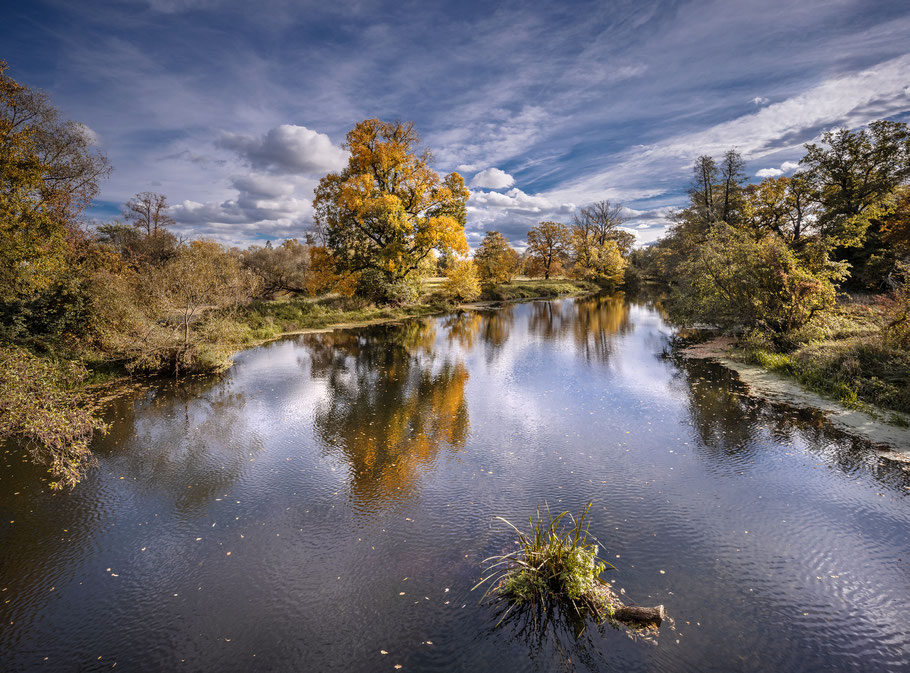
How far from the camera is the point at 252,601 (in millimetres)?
5055

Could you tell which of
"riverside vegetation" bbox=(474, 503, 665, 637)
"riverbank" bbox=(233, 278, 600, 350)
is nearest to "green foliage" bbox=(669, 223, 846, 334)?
"riverside vegetation" bbox=(474, 503, 665, 637)

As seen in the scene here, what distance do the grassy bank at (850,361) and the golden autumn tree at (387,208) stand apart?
2059 centimetres

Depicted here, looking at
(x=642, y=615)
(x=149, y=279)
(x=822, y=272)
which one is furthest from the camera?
(x=149, y=279)

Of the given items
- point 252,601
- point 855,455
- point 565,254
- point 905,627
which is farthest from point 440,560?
point 565,254

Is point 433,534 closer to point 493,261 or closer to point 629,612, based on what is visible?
point 629,612

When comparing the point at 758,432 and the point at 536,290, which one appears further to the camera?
the point at 536,290

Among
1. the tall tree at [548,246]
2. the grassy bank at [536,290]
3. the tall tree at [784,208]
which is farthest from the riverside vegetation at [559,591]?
the tall tree at [548,246]

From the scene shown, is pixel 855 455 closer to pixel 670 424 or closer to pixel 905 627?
pixel 670 424

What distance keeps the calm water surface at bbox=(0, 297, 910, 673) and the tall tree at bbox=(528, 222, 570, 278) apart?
5515 centimetres

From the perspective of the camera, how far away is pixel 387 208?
27.2 meters

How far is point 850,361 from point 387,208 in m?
24.5

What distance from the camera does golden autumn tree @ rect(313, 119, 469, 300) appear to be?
27.6m

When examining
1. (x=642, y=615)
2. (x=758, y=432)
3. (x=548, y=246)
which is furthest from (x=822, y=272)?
(x=548, y=246)

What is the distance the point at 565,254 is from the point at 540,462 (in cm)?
6266
